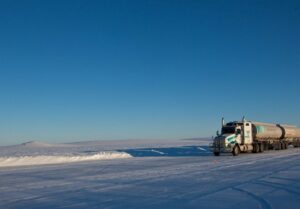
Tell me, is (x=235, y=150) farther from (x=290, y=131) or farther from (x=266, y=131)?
(x=290, y=131)

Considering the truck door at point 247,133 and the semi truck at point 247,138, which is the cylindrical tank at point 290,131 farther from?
the truck door at point 247,133

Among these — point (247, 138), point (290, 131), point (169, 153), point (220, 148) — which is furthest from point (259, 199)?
point (290, 131)

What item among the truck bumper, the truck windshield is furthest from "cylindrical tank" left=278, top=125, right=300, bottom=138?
the truck bumper

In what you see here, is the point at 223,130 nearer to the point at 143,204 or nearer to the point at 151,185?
the point at 151,185

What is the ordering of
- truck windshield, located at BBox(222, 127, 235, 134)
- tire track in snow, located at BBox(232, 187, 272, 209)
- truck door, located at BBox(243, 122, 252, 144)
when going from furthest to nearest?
1. truck door, located at BBox(243, 122, 252, 144)
2. truck windshield, located at BBox(222, 127, 235, 134)
3. tire track in snow, located at BBox(232, 187, 272, 209)

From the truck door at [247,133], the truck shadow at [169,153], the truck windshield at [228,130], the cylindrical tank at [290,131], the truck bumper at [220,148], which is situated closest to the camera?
the truck bumper at [220,148]

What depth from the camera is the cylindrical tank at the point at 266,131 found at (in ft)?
128

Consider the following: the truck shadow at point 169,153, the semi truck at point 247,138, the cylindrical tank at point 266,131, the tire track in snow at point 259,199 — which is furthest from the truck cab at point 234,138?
the tire track in snow at point 259,199

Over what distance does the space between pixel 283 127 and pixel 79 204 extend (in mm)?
39799

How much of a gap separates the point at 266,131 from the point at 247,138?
4537 mm

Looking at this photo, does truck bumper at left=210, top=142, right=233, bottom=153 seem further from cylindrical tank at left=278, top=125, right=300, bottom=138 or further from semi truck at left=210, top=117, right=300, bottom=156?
cylindrical tank at left=278, top=125, right=300, bottom=138

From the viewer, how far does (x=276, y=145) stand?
4412 cm

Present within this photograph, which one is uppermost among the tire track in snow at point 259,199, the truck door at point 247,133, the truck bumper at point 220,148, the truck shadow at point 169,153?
the truck door at point 247,133

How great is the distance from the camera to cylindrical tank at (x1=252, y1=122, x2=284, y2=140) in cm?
3894
